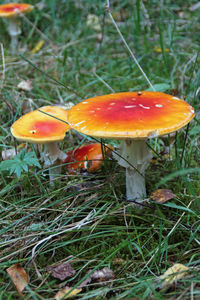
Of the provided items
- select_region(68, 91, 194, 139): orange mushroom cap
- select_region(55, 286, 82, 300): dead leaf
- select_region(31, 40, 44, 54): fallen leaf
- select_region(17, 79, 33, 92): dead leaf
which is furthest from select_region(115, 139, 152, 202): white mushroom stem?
select_region(31, 40, 44, 54): fallen leaf

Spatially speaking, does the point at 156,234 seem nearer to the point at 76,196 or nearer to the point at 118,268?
the point at 118,268

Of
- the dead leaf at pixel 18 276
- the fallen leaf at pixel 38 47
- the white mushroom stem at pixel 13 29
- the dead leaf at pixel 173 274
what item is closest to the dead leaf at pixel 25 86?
the fallen leaf at pixel 38 47

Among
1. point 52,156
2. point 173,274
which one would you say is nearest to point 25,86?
point 52,156

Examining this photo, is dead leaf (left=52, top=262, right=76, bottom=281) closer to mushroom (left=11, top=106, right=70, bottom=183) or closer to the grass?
the grass

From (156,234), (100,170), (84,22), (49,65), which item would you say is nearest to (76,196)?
(100,170)

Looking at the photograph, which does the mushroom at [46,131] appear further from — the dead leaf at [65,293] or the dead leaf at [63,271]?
the dead leaf at [65,293]
